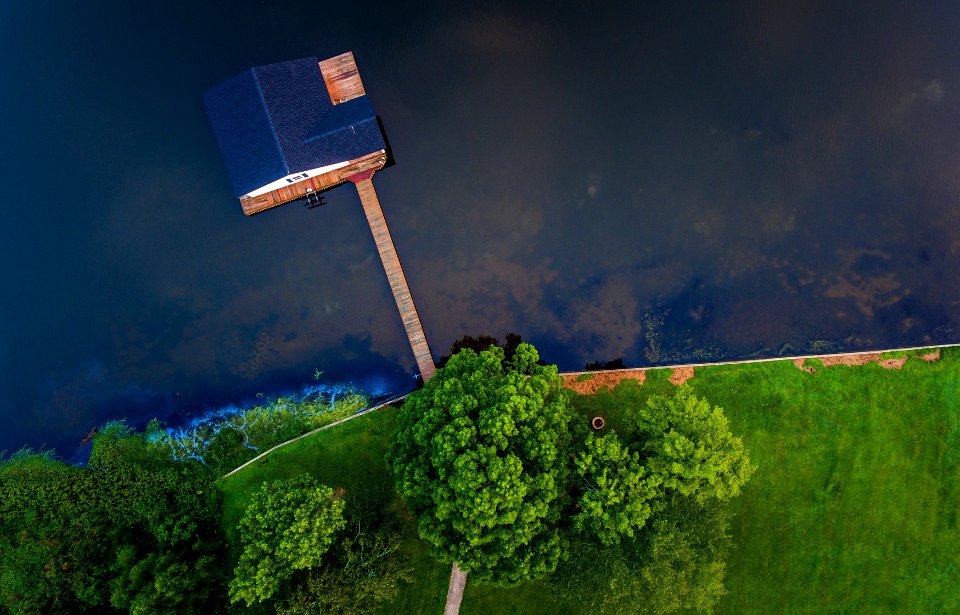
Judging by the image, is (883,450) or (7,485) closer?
(7,485)

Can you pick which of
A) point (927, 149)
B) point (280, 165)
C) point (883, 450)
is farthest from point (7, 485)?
point (927, 149)

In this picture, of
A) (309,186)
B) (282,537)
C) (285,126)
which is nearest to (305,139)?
(285,126)

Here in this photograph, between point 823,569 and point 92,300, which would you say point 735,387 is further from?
point 92,300

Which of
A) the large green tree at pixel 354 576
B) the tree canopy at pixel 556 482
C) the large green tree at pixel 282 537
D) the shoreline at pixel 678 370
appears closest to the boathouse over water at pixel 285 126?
the tree canopy at pixel 556 482

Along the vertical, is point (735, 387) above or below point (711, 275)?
below

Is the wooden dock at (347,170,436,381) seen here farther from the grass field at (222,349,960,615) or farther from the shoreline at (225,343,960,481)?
the grass field at (222,349,960,615)

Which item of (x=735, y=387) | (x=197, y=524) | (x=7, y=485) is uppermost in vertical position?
(x=7, y=485)

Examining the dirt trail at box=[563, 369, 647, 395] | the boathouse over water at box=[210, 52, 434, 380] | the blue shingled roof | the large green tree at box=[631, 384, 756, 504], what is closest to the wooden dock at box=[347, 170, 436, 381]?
the boathouse over water at box=[210, 52, 434, 380]
